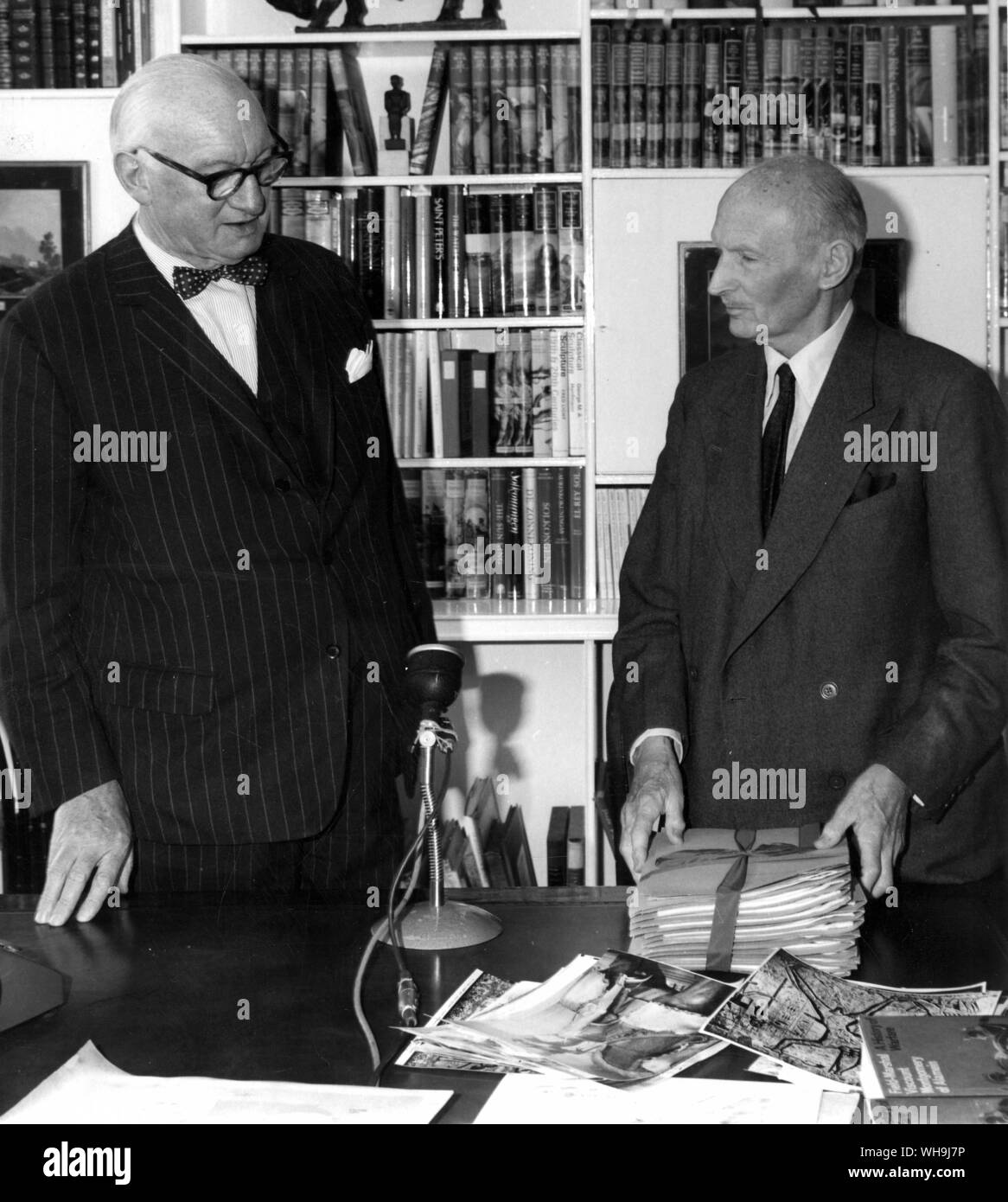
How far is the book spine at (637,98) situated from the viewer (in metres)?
3.11

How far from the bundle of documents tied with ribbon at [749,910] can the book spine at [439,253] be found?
7.16ft

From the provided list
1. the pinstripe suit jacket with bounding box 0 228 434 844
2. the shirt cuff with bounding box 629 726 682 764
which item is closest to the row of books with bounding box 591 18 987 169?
the pinstripe suit jacket with bounding box 0 228 434 844

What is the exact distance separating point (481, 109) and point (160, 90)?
158 centimetres

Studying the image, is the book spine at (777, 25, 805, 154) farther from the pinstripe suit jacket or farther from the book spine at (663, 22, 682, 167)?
the pinstripe suit jacket

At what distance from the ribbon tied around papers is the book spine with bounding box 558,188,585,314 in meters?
2.11

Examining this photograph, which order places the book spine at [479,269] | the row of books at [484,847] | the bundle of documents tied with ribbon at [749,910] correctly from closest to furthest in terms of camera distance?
the bundle of documents tied with ribbon at [749,910], the row of books at [484,847], the book spine at [479,269]

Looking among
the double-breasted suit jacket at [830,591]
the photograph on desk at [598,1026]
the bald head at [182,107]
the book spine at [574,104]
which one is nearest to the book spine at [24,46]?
the book spine at [574,104]

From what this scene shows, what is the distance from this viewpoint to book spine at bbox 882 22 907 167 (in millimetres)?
3111

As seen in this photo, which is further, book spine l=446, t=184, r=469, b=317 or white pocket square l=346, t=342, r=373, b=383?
book spine l=446, t=184, r=469, b=317

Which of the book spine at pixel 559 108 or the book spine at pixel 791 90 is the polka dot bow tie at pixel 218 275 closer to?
the book spine at pixel 559 108

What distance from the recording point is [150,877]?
5.65ft

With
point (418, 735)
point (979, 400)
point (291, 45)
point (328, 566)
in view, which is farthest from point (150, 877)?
point (291, 45)

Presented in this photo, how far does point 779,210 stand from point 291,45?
177 cm

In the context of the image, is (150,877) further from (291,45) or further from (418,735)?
(291,45)
